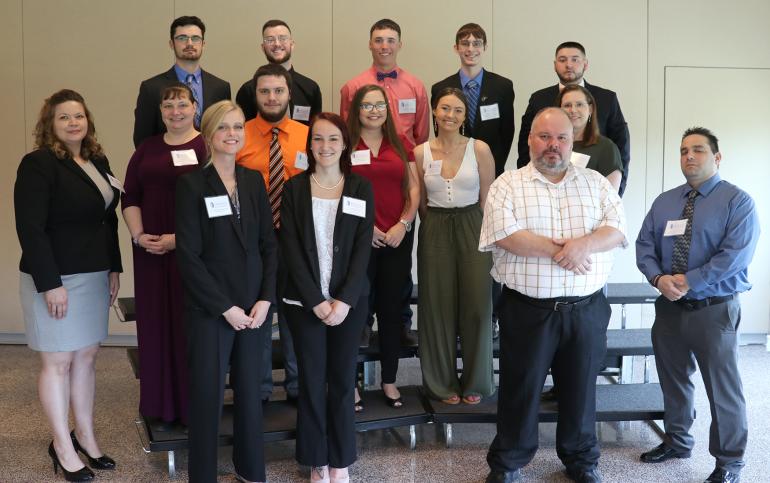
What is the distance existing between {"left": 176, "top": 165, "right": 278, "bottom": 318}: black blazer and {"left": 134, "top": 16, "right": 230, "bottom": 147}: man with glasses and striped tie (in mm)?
927

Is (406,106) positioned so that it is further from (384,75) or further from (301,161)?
(301,161)

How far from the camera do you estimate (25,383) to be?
5266 millimetres

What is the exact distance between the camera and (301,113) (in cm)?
447

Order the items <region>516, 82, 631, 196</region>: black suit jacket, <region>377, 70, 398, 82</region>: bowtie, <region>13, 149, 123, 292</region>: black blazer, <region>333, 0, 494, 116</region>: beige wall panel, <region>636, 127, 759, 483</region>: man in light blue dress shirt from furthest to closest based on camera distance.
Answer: <region>333, 0, 494, 116</region>: beige wall panel < <region>377, 70, 398, 82</region>: bowtie < <region>516, 82, 631, 196</region>: black suit jacket < <region>636, 127, 759, 483</region>: man in light blue dress shirt < <region>13, 149, 123, 292</region>: black blazer

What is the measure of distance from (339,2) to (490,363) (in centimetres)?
354

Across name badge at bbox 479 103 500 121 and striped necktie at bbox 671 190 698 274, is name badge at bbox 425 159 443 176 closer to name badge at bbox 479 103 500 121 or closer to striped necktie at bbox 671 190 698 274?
name badge at bbox 479 103 500 121

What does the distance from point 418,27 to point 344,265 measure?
11.2 ft

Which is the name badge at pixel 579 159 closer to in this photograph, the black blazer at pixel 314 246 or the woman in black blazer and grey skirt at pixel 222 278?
the black blazer at pixel 314 246

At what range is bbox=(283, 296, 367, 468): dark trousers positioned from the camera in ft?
10.9

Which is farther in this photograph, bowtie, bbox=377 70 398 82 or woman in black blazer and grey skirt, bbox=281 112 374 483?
bowtie, bbox=377 70 398 82

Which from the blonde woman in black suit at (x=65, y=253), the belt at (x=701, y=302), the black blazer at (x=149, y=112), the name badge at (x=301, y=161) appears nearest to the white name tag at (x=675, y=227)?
the belt at (x=701, y=302)

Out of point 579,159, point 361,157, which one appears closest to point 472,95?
point 579,159

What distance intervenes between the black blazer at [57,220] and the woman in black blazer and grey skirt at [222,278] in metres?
0.66

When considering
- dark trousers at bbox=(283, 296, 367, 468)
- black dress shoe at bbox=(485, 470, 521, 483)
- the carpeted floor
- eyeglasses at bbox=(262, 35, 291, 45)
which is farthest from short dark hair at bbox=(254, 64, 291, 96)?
black dress shoe at bbox=(485, 470, 521, 483)
